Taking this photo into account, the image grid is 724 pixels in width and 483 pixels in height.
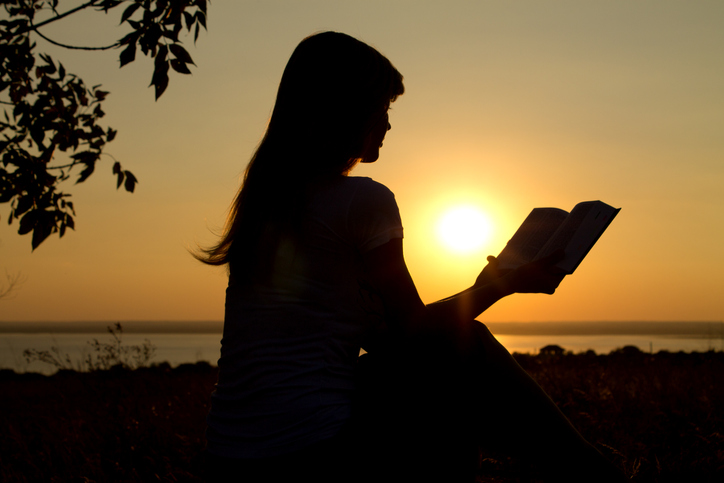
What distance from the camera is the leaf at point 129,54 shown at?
3.02 meters

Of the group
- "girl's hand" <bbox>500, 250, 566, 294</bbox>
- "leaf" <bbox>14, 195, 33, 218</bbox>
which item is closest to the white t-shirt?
"girl's hand" <bbox>500, 250, 566, 294</bbox>

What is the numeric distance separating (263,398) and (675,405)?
4.25 meters

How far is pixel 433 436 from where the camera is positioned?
170 centimetres

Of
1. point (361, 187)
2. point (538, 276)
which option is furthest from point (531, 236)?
point (361, 187)

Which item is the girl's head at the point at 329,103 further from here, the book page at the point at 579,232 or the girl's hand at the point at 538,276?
the book page at the point at 579,232

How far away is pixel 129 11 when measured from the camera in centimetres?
310

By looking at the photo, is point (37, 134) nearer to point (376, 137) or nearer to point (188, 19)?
point (188, 19)

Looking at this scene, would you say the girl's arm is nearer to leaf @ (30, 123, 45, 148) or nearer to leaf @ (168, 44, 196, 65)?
leaf @ (168, 44, 196, 65)

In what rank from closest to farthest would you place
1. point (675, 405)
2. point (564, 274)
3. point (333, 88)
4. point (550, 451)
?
point (550, 451) → point (333, 88) → point (564, 274) → point (675, 405)

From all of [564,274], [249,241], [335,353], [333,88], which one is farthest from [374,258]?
[564,274]

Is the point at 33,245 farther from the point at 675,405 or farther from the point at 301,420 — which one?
the point at 675,405

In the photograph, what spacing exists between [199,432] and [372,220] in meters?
3.31

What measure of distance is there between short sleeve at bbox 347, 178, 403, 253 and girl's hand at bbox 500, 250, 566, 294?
1.69ft

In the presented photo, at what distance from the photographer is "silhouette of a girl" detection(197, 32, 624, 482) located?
1.67 m
